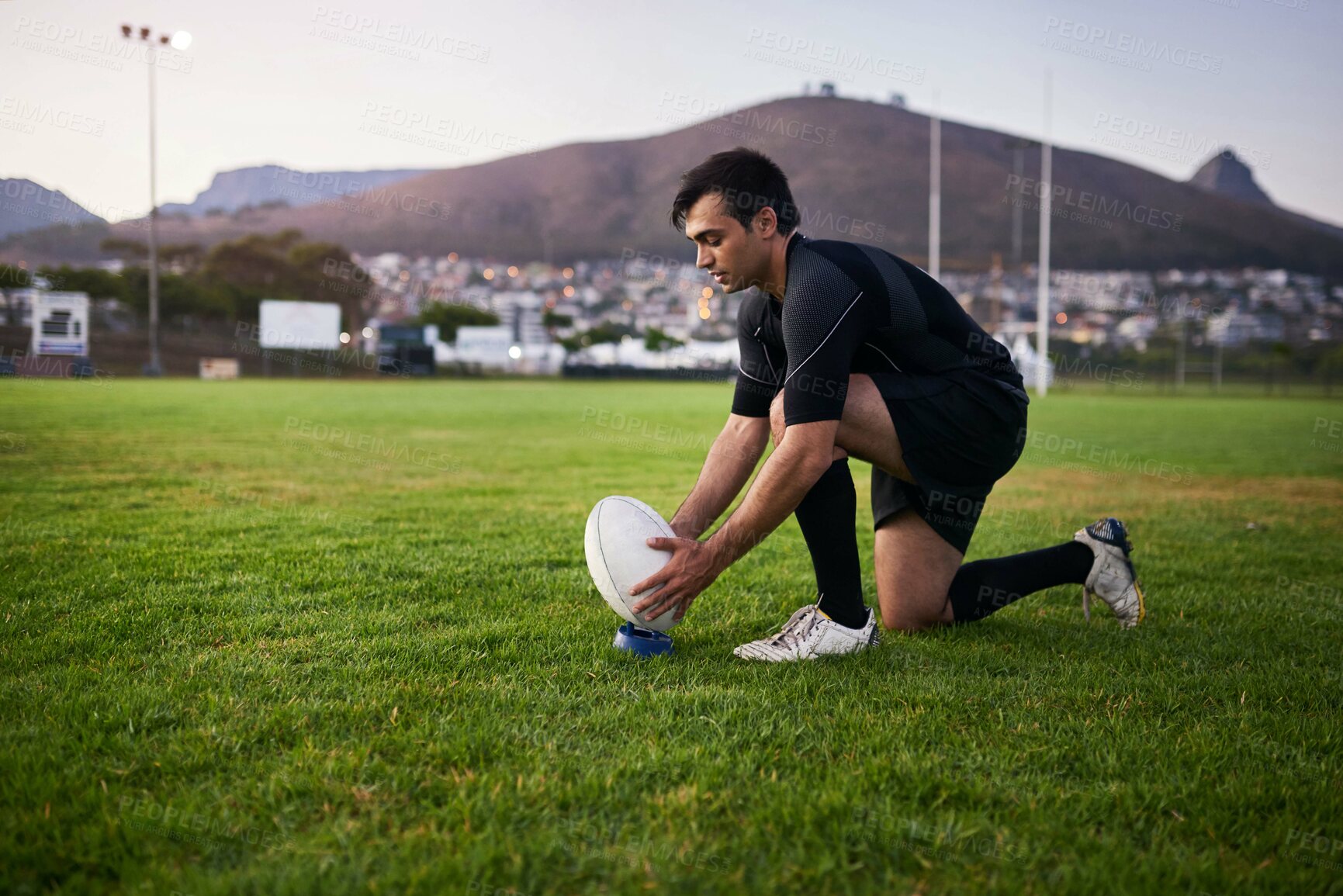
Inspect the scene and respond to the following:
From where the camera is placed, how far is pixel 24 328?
43.2 metres

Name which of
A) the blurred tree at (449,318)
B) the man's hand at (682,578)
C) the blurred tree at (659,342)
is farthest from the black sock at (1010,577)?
the blurred tree at (659,342)

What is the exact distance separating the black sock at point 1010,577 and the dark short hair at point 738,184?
1738 millimetres

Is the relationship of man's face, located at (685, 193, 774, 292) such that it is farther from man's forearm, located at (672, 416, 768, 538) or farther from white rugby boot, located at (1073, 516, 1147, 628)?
white rugby boot, located at (1073, 516, 1147, 628)

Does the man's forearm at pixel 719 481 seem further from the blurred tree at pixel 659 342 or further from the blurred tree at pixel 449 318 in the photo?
the blurred tree at pixel 659 342

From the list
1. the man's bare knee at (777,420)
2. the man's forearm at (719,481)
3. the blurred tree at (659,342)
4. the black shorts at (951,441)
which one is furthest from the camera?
the blurred tree at (659,342)

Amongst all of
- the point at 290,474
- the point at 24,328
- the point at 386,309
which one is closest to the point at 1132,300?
the point at 386,309

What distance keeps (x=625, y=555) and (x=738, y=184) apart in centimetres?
131

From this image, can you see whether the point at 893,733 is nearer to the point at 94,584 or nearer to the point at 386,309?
the point at 94,584

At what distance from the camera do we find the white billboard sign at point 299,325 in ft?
175

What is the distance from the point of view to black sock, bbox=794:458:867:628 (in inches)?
→ 119

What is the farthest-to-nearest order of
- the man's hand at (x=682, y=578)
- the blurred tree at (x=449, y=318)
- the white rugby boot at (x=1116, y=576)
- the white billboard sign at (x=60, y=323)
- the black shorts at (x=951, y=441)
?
the blurred tree at (x=449, y=318)
the white billboard sign at (x=60, y=323)
the white rugby boot at (x=1116, y=576)
the black shorts at (x=951, y=441)
the man's hand at (x=682, y=578)

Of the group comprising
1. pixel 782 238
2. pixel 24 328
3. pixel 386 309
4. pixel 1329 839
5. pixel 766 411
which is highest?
pixel 386 309

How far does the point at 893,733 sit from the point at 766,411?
4.86 ft

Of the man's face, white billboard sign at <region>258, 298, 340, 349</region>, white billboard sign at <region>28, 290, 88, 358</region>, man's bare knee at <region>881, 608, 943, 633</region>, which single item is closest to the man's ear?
the man's face
